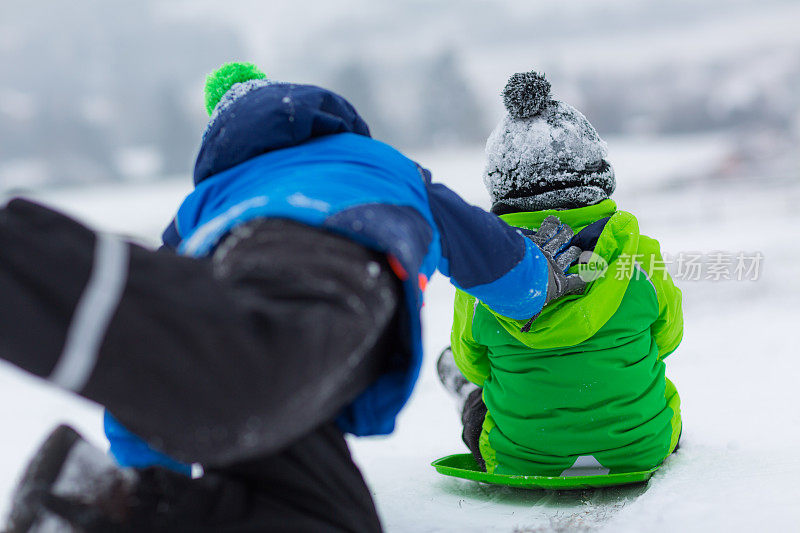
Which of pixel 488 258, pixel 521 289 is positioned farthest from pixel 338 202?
pixel 521 289

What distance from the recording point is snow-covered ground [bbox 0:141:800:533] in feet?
5.39

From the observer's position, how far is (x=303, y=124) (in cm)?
130

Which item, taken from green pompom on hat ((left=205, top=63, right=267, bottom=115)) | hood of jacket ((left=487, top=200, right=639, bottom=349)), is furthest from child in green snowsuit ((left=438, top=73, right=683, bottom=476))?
green pompom on hat ((left=205, top=63, right=267, bottom=115))

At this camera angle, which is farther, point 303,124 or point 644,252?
point 644,252

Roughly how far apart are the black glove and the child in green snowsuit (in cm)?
2

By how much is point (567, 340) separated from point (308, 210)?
101 cm

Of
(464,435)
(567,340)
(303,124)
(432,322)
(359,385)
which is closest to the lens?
(359,385)

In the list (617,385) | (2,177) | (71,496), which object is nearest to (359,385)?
(71,496)

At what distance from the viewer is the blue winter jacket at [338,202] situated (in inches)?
42.8

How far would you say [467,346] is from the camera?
2.14m

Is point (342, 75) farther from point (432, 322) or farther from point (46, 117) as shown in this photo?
point (432, 322)

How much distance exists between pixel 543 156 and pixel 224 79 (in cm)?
88

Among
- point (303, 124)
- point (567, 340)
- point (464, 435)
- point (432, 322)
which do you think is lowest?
point (432, 322)

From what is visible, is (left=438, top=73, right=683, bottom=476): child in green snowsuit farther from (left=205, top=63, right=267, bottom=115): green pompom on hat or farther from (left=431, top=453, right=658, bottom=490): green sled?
(left=205, top=63, right=267, bottom=115): green pompom on hat
